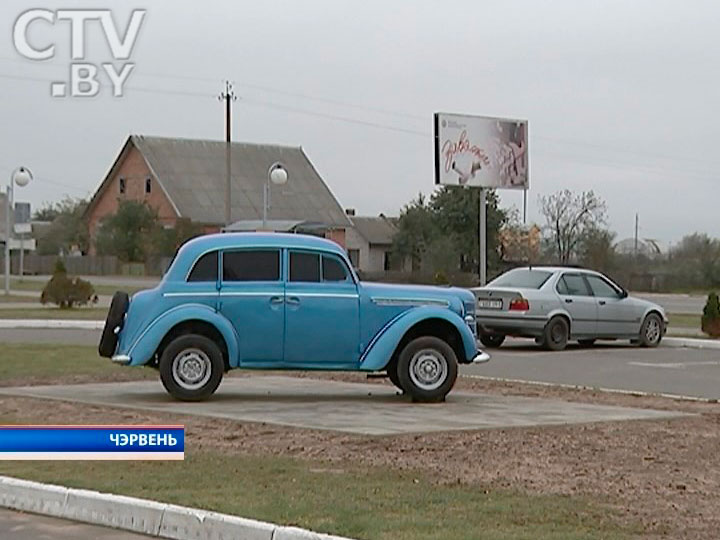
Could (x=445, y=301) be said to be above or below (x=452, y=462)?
above

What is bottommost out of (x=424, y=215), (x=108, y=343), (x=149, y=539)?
(x=149, y=539)

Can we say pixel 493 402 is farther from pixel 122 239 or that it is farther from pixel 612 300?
pixel 122 239

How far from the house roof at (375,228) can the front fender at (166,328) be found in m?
64.1

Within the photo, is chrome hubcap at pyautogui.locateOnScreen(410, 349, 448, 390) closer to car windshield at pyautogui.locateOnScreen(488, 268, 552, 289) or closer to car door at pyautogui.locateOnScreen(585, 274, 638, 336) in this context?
car windshield at pyautogui.locateOnScreen(488, 268, 552, 289)

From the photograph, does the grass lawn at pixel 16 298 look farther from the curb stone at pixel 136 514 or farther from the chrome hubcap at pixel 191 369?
the curb stone at pixel 136 514

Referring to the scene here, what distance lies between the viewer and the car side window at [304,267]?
15359mm

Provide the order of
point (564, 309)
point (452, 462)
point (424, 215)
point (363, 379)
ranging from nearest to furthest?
point (452, 462)
point (363, 379)
point (564, 309)
point (424, 215)

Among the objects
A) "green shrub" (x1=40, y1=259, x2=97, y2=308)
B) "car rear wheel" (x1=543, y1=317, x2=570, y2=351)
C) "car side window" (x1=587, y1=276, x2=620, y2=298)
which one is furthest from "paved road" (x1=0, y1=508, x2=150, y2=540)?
"green shrub" (x1=40, y1=259, x2=97, y2=308)

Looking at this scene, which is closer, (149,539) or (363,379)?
(149,539)

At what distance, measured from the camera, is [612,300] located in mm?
26281

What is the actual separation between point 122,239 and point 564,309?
58.3 metres

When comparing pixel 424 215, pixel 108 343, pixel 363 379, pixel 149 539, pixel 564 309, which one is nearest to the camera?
pixel 149 539

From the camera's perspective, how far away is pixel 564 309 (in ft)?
83.1

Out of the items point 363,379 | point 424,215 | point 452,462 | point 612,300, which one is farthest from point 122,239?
point 452,462
